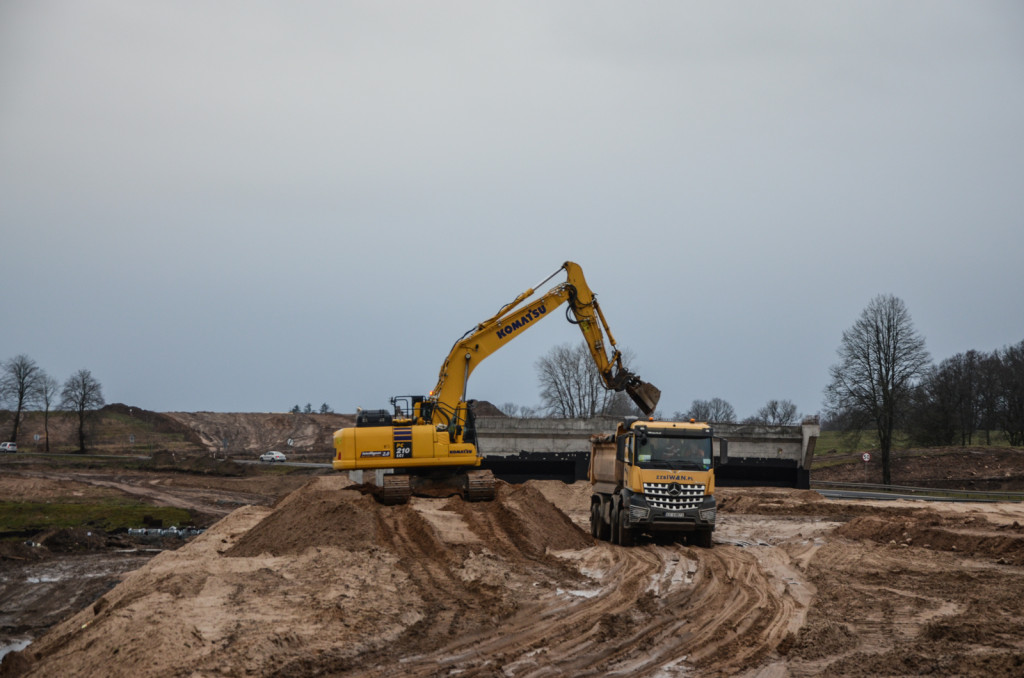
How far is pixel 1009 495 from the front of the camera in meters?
41.9

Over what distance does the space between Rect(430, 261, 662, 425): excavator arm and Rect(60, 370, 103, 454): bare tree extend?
6060 cm

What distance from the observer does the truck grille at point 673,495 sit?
20.6m

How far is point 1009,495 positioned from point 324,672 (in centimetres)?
4101

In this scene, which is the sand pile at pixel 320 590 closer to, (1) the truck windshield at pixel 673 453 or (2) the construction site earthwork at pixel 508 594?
(2) the construction site earthwork at pixel 508 594

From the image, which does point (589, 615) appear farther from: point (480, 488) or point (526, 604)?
point (480, 488)

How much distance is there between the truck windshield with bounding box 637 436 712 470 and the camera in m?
20.8

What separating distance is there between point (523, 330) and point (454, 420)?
11.0 feet

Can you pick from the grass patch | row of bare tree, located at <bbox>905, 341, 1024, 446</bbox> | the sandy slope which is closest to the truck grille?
the sandy slope

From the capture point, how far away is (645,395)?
2344 centimetres

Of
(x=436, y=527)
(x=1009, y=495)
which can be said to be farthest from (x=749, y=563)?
(x=1009, y=495)

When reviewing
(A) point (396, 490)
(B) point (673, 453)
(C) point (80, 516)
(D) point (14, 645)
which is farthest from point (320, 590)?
(C) point (80, 516)

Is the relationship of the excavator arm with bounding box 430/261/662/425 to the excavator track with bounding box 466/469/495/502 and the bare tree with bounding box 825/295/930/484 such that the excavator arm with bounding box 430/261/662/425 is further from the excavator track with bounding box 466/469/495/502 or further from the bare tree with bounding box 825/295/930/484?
the bare tree with bounding box 825/295/930/484

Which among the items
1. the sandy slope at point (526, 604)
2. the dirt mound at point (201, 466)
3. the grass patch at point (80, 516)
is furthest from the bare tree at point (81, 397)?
the sandy slope at point (526, 604)

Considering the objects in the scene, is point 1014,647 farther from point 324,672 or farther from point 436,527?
point 436,527
